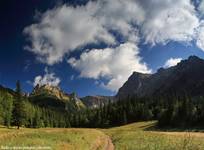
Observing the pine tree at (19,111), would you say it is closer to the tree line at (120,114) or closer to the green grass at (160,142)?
the tree line at (120,114)

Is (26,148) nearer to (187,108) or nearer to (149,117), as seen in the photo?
(187,108)

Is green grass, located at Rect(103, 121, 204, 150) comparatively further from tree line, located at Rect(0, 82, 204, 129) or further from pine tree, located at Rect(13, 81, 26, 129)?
pine tree, located at Rect(13, 81, 26, 129)

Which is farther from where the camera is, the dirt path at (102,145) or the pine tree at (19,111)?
the pine tree at (19,111)

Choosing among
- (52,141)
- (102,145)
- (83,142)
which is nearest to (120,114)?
(102,145)

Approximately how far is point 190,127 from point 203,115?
6165 millimetres

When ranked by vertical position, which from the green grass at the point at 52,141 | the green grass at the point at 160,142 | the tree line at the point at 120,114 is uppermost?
the tree line at the point at 120,114

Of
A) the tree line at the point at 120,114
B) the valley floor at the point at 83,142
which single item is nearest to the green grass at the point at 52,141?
the valley floor at the point at 83,142

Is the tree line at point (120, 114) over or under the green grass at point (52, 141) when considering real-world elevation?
over

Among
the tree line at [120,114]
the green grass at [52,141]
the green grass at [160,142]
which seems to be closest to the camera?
the green grass at [52,141]

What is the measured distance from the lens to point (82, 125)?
633 ft

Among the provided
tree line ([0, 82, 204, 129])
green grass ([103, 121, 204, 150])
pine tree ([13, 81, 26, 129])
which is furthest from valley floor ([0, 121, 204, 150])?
tree line ([0, 82, 204, 129])

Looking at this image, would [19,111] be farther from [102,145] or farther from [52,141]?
[52,141]

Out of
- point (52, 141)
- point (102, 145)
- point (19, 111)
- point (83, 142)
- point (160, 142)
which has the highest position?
point (19, 111)

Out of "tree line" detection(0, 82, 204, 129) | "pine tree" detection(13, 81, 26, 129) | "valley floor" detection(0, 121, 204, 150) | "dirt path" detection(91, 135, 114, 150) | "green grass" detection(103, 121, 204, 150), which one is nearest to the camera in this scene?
"valley floor" detection(0, 121, 204, 150)
